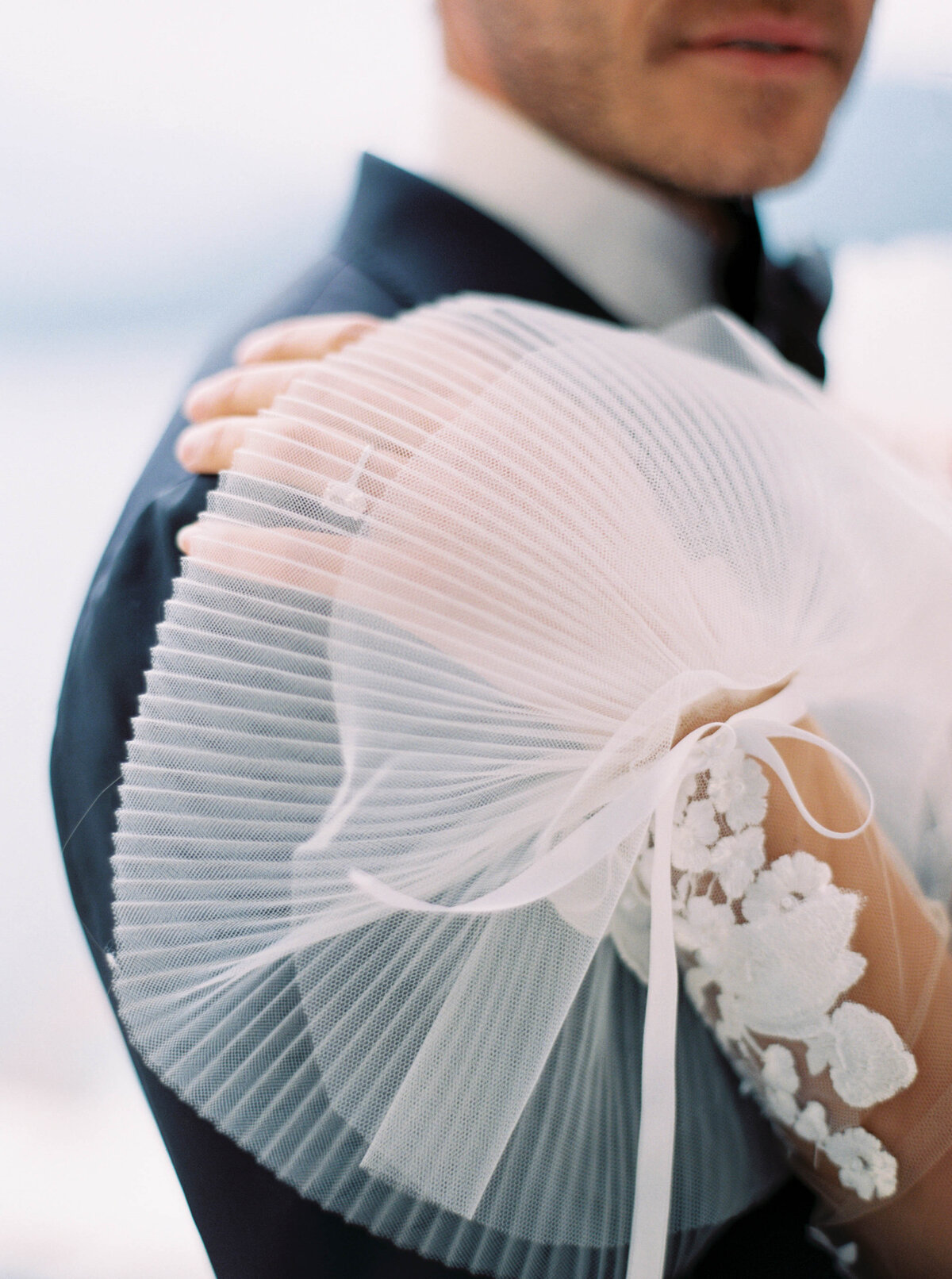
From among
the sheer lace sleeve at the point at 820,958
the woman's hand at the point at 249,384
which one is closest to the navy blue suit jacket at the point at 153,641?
the woman's hand at the point at 249,384

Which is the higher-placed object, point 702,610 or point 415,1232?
point 702,610

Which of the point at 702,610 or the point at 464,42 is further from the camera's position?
the point at 464,42

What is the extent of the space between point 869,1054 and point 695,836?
0.09 metres

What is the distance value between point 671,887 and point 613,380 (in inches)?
6.8

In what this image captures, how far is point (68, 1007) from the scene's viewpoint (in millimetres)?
995

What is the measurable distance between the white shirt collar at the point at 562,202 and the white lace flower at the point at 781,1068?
1.36 ft

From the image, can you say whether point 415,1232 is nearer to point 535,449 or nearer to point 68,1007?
point 535,449

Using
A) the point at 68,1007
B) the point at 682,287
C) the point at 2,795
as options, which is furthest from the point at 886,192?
the point at 68,1007

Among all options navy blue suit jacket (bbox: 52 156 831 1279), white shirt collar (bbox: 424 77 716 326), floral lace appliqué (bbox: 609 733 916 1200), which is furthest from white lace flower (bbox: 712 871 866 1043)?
white shirt collar (bbox: 424 77 716 326)

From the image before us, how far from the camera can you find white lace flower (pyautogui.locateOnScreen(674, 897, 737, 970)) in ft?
1.07

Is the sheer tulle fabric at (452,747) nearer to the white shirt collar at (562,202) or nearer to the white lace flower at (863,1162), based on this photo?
the white lace flower at (863,1162)

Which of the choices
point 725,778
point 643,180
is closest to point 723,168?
point 643,180

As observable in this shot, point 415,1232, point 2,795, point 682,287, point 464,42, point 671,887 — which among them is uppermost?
point 464,42

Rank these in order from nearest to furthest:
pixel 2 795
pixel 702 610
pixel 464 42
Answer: pixel 702 610
pixel 464 42
pixel 2 795
